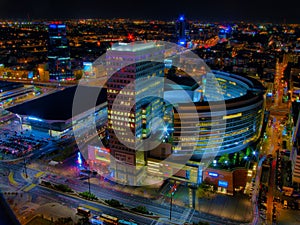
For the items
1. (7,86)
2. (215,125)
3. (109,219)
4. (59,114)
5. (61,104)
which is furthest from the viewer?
(7,86)

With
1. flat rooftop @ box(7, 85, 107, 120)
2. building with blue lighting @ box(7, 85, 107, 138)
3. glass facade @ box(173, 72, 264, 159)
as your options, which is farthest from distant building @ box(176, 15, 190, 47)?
glass facade @ box(173, 72, 264, 159)

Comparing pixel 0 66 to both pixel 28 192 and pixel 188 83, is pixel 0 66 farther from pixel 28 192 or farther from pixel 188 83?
pixel 28 192

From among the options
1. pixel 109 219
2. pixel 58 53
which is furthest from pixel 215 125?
pixel 58 53

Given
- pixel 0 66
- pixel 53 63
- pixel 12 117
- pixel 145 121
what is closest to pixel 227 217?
pixel 145 121

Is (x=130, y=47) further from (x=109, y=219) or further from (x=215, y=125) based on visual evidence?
(x=109, y=219)

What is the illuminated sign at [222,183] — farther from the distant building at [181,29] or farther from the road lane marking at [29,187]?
the distant building at [181,29]

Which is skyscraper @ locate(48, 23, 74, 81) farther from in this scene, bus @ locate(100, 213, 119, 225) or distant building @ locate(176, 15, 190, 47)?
distant building @ locate(176, 15, 190, 47)
